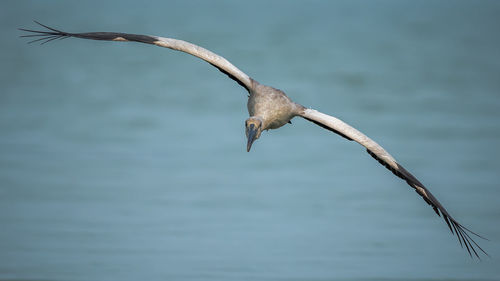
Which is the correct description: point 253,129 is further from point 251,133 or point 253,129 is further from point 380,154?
point 380,154

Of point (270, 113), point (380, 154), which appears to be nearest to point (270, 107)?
point (270, 113)

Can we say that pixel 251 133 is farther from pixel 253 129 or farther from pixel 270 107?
pixel 270 107

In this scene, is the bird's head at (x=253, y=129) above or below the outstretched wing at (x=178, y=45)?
below

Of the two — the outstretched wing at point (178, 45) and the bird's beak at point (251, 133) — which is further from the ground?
the outstretched wing at point (178, 45)

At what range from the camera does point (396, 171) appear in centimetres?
901

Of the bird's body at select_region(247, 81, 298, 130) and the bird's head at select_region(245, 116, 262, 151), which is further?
the bird's body at select_region(247, 81, 298, 130)

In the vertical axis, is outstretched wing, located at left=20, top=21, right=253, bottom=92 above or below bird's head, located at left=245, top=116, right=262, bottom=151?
above

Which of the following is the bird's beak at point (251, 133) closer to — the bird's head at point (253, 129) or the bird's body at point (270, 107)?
the bird's head at point (253, 129)

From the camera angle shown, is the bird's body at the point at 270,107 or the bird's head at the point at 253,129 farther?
the bird's body at the point at 270,107

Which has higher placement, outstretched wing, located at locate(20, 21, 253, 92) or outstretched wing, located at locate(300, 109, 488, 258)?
outstretched wing, located at locate(20, 21, 253, 92)

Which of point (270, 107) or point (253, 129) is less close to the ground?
point (270, 107)

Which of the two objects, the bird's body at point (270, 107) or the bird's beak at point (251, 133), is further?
the bird's body at point (270, 107)

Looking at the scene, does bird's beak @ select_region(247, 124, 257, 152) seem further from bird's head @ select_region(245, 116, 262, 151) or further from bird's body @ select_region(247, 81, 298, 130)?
bird's body @ select_region(247, 81, 298, 130)

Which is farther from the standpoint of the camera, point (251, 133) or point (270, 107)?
point (270, 107)
